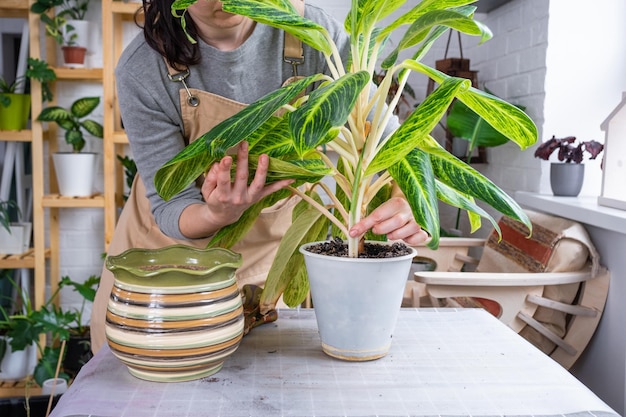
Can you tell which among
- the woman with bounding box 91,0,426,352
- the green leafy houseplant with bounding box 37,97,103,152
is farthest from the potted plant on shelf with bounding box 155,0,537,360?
the green leafy houseplant with bounding box 37,97,103,152

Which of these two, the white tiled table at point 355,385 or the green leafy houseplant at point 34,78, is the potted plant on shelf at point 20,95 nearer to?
the green leafy houseplant at point 34,78

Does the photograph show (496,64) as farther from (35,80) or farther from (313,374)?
(313,374)

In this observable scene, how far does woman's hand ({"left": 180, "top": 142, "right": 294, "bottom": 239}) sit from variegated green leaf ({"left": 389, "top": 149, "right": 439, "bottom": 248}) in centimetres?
19

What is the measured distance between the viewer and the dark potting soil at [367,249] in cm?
95

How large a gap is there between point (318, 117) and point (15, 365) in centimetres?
260

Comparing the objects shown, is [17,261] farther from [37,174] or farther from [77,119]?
[77,119]

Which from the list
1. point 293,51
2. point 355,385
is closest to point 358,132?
point 355,385

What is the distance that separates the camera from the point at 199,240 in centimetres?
139

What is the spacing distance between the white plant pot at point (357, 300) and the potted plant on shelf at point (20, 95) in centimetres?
223

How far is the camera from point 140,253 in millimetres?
925

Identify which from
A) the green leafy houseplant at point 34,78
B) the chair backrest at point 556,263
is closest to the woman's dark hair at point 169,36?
the chair backrest at point 556,263

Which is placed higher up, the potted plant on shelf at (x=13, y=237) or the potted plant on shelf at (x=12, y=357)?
the potted plant on shelf at (x=13, y=237)

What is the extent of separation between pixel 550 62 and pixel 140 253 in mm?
1913

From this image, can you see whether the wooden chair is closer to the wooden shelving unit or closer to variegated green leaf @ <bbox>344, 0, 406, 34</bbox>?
variegated green leaf @ <bbox>344, 0, 406, 34</bbox>
